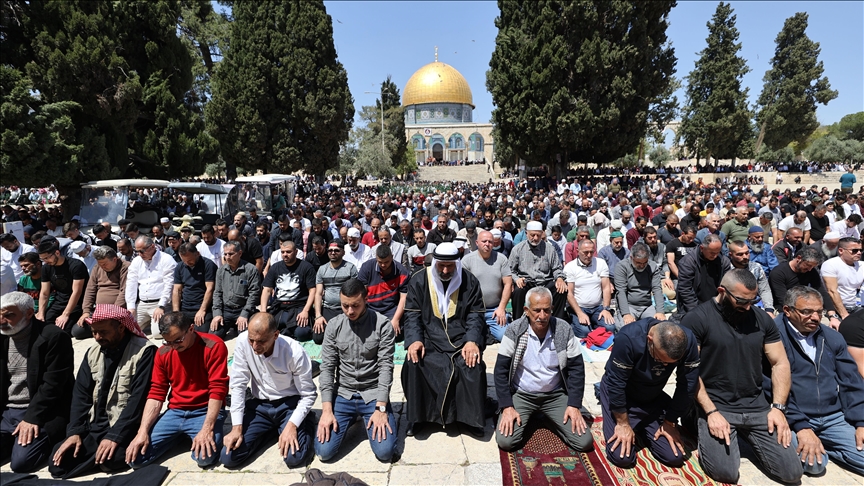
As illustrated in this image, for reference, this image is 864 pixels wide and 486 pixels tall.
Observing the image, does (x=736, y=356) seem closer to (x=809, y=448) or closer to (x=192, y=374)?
(x=809, y=448)

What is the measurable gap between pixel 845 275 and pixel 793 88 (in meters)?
42.1

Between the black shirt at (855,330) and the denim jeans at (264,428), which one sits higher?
the black shirt at (855,330)

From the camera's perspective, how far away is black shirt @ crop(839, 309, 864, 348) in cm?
350

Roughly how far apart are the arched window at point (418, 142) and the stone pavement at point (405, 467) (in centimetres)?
6633

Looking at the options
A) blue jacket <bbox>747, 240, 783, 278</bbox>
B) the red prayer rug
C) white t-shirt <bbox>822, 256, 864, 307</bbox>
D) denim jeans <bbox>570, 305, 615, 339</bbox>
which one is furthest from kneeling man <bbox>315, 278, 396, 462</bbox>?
blue jacket <bbox>747, 240, 783, 278</bbox>

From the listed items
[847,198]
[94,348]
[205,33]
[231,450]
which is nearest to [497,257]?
[231,450]

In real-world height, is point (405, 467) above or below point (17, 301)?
below

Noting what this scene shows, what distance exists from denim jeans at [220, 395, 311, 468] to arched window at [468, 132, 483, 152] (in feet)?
223

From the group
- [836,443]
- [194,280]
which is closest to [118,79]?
[194,280]

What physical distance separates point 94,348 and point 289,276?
262 cm

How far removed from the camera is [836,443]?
3.22 m

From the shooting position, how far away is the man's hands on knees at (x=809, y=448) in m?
3.11

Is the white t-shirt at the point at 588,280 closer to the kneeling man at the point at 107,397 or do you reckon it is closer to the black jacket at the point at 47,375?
the kneeling man at the point at 107,397

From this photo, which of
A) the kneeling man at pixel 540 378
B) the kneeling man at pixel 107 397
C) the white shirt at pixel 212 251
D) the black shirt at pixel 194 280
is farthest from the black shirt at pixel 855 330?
the white shirt at pixel 212 251
